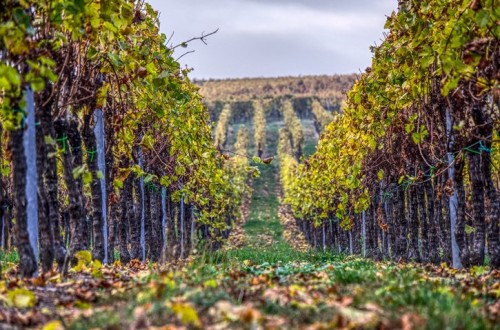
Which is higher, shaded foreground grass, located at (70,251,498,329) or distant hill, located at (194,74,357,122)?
distant hill, located at (194,74,357,122)

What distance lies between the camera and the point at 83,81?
22.3ft

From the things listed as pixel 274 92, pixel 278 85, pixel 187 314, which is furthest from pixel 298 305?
pixel 278 85

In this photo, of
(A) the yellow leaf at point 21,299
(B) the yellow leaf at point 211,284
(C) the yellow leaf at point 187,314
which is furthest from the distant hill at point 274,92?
(C) the yellow leaf at point 187,314

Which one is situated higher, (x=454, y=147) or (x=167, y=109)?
(x=167, y=109)

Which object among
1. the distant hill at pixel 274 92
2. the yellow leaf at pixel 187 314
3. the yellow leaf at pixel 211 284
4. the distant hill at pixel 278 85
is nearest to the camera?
the yellow leaf at pixel 187 314

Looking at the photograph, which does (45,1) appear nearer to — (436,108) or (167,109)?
(167,109)

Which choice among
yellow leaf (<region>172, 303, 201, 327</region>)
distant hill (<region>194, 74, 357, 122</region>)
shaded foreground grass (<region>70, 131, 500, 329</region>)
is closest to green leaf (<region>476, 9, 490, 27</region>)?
shaded foreground grass (<region>70, 131, 500, 329</region>)

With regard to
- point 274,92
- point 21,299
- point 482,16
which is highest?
point 274,92

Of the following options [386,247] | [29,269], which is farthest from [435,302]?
[386,247]

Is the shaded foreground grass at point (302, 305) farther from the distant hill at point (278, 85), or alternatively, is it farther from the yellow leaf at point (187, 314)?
the distant hill at point (278, 85)

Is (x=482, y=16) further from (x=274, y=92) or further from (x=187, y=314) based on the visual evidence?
(x=274, y=92)

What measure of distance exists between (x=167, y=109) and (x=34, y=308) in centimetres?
575

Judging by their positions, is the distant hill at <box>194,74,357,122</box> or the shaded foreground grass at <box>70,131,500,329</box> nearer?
the shaded foreground grass at <box>70,131,500,329</box>

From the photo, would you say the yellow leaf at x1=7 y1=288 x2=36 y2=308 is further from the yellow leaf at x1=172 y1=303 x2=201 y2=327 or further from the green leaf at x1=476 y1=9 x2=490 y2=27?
the green leaf at x1=476 y1=9 x2=490 y2=27
